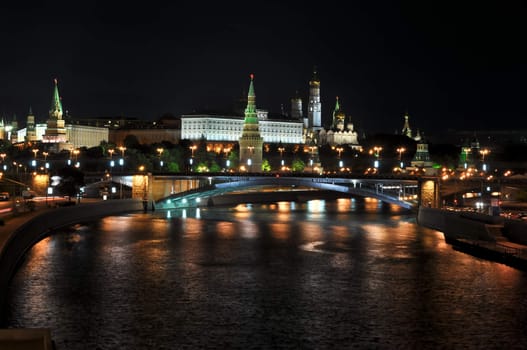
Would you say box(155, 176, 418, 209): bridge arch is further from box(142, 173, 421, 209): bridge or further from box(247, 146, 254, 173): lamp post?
box(247, 146, 254, 173): lamp post

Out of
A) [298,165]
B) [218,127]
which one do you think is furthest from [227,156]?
[218,127]

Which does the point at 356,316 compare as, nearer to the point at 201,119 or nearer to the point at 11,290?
the point at 11,290

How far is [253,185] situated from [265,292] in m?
33.0

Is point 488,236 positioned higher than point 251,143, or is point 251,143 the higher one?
point 251,143

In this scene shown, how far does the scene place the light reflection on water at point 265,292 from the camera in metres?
20.8

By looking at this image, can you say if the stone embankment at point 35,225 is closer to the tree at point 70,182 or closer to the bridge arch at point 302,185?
the bridge arch at point 302,185

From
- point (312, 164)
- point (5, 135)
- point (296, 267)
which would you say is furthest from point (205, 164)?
point (296, 267)

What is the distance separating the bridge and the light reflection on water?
1278cm

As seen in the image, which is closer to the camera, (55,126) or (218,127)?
(55,126)

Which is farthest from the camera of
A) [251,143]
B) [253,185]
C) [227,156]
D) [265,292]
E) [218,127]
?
[218,127]

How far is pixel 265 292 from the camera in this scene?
26094mm

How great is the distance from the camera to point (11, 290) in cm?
2491

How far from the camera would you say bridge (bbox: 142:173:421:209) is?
179 ft

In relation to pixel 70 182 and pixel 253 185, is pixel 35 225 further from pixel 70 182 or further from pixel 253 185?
pixel 70 182
